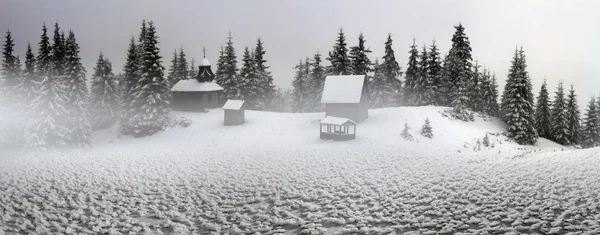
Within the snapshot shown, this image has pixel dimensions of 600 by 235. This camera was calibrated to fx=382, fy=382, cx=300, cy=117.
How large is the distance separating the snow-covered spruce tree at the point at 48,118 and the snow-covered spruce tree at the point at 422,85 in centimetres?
3962

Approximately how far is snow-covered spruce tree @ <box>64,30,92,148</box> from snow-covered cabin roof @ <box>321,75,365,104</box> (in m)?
22.0

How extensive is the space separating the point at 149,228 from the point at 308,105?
1643 inches

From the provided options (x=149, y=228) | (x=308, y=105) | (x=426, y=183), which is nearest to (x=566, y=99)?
(x=308, y=105)

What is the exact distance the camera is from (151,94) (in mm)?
40188

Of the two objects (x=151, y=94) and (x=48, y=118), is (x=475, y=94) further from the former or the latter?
(x=48, y=118)

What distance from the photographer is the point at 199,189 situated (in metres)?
16.6

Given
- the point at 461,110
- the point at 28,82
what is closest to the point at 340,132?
the point at 461,110

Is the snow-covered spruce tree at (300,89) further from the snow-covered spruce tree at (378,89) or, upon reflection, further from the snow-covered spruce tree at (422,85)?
the snow-covered spruce tree at (422,85)

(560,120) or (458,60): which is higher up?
(458,60)

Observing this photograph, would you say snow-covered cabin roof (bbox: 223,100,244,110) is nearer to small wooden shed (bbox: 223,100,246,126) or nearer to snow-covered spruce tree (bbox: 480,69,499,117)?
small wooden shed (bbox: 223,100,246,126)

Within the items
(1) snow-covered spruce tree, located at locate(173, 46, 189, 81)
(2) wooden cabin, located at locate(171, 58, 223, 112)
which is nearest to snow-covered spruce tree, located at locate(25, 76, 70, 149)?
(2) wooden cabin, located at locate(171, 58, 223, 112)

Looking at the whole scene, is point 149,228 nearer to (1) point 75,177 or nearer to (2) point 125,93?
(1) point 75,177

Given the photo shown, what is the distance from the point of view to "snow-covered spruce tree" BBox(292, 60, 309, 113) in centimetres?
5659

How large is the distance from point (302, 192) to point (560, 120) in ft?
142
